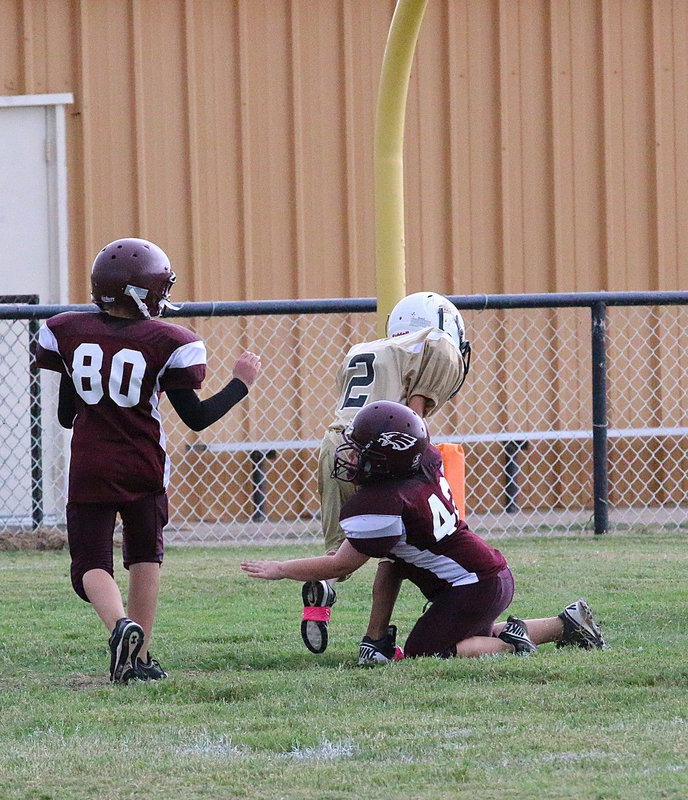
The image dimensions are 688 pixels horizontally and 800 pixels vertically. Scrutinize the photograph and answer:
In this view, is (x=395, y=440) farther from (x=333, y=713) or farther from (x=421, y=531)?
(x=333, y=713)

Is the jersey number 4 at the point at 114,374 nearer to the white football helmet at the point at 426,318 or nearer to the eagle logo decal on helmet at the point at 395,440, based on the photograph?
the eagle logo decal on helmet at the point at 395,440

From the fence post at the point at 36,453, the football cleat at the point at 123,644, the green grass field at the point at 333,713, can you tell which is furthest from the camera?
the fence post at the point at 36,453

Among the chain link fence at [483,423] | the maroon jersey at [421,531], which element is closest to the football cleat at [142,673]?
the maroon jersey at [421,531]

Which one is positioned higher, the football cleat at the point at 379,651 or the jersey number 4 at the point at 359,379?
the jersey number 4 at the point at 359,379

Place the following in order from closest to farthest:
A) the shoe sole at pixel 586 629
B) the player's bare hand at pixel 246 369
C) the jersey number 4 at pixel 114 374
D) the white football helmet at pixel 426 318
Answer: the jersey number 4 at pixel 114 374, the player's bare hand at pixel 246 369, the shoe sole at pixel 586 629, the white football helmet at pixel 426 318

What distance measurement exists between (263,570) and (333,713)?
0.71m

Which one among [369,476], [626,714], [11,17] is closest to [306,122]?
[11,17]

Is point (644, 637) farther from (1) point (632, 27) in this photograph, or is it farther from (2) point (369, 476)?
(1) point (632, 27)

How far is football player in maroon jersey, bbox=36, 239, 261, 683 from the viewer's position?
4.47 metres

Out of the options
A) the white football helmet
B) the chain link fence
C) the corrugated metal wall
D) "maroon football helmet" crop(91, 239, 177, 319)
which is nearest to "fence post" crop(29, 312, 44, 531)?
the chain link fence

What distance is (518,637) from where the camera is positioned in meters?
4.81

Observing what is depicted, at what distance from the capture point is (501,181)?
10578 millimetres

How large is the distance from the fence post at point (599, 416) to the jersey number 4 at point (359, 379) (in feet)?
11.8

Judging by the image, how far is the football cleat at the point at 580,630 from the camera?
488 centimetres
